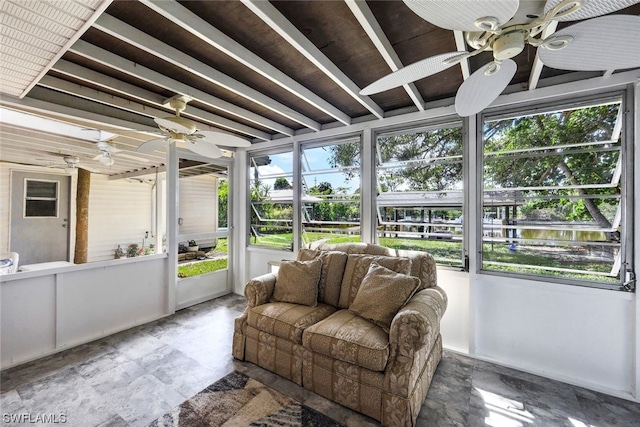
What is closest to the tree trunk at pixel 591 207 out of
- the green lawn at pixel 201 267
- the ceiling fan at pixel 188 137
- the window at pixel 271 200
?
the ceiling fan at pixel 188 137

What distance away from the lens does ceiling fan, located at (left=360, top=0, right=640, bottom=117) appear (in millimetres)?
936

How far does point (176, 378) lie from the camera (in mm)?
2217

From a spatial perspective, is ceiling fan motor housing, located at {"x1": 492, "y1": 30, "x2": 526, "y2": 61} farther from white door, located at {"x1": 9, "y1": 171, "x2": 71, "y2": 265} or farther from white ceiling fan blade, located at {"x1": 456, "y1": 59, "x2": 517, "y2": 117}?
white door, located at {"x1": 9, "y1": 171, "x2": 71, "y2": 265}

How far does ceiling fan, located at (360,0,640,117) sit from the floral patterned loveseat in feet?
4.91

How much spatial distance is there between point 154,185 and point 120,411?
2776 millimetres

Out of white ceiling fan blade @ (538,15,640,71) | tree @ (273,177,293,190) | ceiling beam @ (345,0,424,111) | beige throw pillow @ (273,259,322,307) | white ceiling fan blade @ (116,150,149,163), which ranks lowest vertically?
beige throw pillow @ (273,259,322,307)

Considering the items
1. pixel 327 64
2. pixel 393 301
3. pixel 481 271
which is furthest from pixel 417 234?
pixel 327 64

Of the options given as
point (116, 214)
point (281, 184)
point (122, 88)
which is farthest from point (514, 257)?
point (116, 214)

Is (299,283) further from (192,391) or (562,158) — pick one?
(562,158)

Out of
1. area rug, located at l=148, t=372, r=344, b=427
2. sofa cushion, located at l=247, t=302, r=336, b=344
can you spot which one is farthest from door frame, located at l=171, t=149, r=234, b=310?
area rug, located at l=148, t=372, r=344, b=427

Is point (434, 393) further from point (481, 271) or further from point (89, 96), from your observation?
point (89, 96)

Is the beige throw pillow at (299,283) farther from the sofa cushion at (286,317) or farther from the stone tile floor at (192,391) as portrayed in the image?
the stone tile floor at (192,391)

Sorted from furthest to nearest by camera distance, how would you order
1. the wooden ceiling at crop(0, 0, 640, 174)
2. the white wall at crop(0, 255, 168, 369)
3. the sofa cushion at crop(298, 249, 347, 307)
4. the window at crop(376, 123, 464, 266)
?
the window at crop(376, 123, 464, 266) → the sofa cushion at crop(298, 249, 347, 307) → the white wall at crop(0, 255, 168, 369) → the wooden ceiling at crop(0, 0, 640, 174)

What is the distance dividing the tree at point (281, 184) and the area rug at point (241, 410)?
8.66ft
